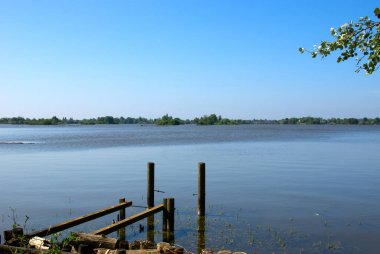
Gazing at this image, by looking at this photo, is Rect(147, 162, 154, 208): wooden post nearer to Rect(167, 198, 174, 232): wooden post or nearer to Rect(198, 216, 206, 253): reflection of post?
Rect(198, 216, 206, 253): reflection of post

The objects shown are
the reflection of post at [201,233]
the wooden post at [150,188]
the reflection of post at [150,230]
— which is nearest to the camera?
the reflection of post at [201,233]

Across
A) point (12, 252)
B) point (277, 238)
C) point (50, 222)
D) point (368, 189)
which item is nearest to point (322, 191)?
point (368, 189)

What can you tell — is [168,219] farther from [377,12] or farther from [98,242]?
[377,12]

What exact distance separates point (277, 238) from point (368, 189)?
13.0 metres

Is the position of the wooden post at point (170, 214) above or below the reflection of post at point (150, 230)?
above

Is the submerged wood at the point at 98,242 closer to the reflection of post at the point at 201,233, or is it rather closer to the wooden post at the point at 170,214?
the reflection of post at the point at 201,233

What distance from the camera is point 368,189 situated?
26.2 m

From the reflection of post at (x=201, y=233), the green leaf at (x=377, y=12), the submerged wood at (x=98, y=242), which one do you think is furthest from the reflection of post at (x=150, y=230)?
the green leaf at (x=377, y=12)

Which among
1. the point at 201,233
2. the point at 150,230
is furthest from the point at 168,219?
the point at 201,233

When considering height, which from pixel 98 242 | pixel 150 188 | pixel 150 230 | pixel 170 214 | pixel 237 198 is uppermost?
pixel 150 188

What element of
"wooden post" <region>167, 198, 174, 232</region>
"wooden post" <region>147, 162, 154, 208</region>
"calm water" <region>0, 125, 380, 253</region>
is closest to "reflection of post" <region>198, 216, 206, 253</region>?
"calm water" <region>0, 125, 380, 253</region>

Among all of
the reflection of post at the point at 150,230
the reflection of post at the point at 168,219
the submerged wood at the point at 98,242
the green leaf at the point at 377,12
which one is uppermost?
the green leaf at the point at 377,12

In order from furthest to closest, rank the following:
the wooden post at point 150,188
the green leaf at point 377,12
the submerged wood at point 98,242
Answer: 1. the wooden post at point 150,188
2. the submerged wood at point 98,242
3. the green leaf at point 377,12

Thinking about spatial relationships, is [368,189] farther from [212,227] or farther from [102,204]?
[102,204]
